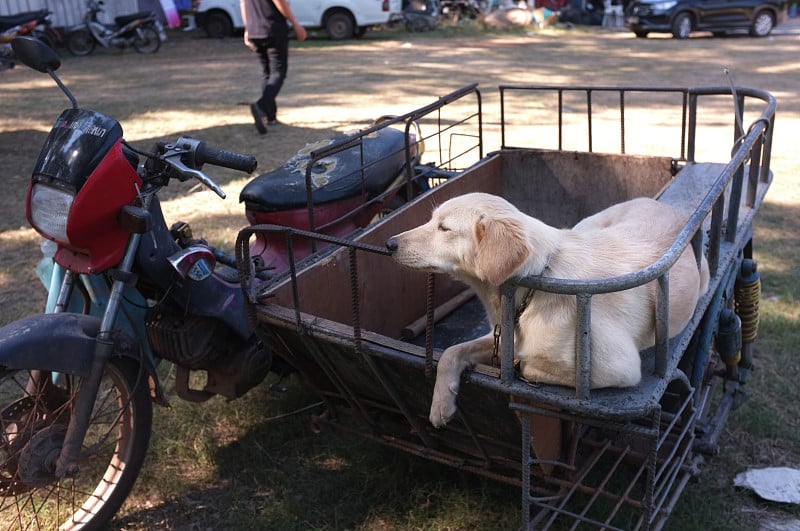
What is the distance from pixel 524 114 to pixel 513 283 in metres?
8.69

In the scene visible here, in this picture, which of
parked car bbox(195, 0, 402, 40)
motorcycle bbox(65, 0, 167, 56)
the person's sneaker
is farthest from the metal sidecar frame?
motorcycle bbox(65, 0, 167, 56)

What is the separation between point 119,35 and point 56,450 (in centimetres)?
1810

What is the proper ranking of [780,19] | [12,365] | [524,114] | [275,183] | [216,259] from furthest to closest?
[780,19], [524,114], [275,183], [216,259], [12,365]

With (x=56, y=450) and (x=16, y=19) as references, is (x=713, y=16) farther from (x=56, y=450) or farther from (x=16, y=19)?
(x=56, y=450)

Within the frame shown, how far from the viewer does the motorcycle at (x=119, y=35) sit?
18453mm

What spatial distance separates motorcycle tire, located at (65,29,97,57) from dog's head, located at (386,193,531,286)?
1873 cm

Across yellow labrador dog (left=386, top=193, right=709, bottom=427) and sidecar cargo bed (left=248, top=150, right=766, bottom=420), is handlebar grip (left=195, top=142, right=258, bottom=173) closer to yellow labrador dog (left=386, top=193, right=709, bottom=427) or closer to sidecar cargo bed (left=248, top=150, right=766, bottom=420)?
sidecar cargo bed (left=248, top=150, right=766, bottom=420)

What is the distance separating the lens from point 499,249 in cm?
201

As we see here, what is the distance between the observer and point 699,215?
7.23ft

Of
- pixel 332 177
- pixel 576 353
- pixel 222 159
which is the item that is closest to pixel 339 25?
pixel 332 177

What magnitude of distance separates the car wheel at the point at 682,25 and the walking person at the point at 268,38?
1404 centimetres

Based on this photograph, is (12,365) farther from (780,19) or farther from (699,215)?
(780,19)

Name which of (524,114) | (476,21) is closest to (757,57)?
(524,114)

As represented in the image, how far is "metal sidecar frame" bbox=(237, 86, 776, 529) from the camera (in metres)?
2.13
